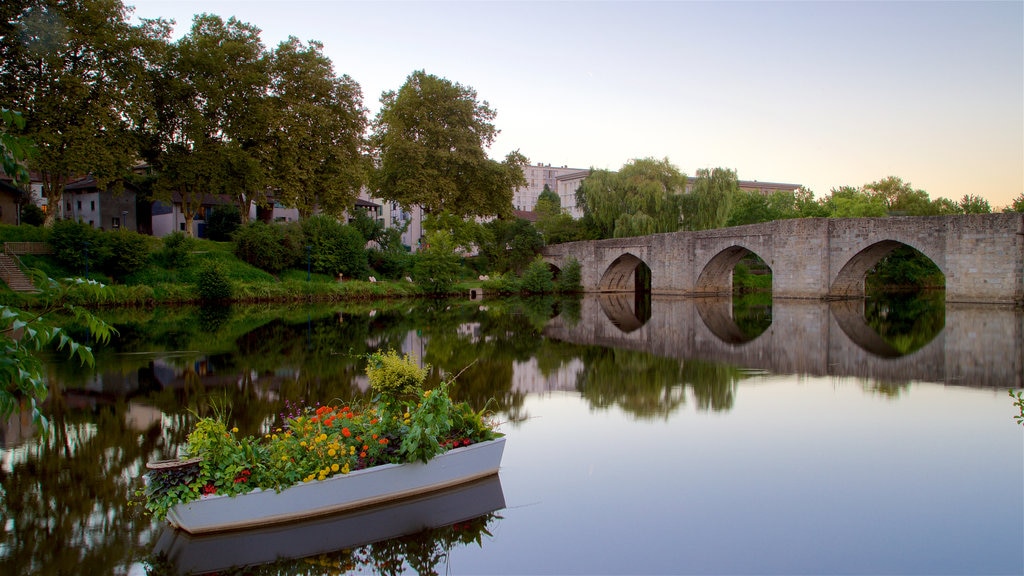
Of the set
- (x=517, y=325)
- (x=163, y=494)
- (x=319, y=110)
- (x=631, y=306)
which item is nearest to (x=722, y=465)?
(x=163, y=494)

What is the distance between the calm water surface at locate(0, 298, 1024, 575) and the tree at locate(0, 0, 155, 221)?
16.1 metres

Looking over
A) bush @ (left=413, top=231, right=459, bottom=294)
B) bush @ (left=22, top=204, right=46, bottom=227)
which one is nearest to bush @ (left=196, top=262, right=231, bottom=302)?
bush @ (left=413, top=231, right=459, bottom=294)

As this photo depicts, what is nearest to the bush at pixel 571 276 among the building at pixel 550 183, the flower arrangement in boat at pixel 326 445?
the flower arrangement in boat at pixel 326 445

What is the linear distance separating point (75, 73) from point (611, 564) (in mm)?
34567

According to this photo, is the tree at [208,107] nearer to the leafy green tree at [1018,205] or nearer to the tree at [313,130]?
the tree at [313,130]

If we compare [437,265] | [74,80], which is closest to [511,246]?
[437,265]

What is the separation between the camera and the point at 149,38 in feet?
112

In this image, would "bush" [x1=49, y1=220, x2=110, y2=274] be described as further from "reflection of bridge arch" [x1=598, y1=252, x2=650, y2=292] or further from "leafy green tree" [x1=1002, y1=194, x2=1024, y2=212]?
"leafy green tree" [x1=1002, y1=194, x2=1024, y2=212]

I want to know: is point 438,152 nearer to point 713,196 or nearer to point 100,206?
point 713,196

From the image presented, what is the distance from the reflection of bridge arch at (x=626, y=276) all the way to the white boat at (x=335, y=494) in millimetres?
39738

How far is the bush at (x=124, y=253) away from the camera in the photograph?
34062mm

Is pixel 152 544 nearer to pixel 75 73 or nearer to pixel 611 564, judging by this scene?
pixel 611 564

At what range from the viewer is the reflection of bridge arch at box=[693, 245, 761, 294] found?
40844mm

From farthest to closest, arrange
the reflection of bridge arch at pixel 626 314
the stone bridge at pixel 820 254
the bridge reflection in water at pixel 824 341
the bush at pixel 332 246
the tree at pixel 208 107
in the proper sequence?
the bush at pixel 332 246 < the tree at pixel 208 107 < the stone bridge at pixel 820 254 < the reflection of bridge arch at pixel 626 314 < the bridge reflection in water at pixel 824 341
